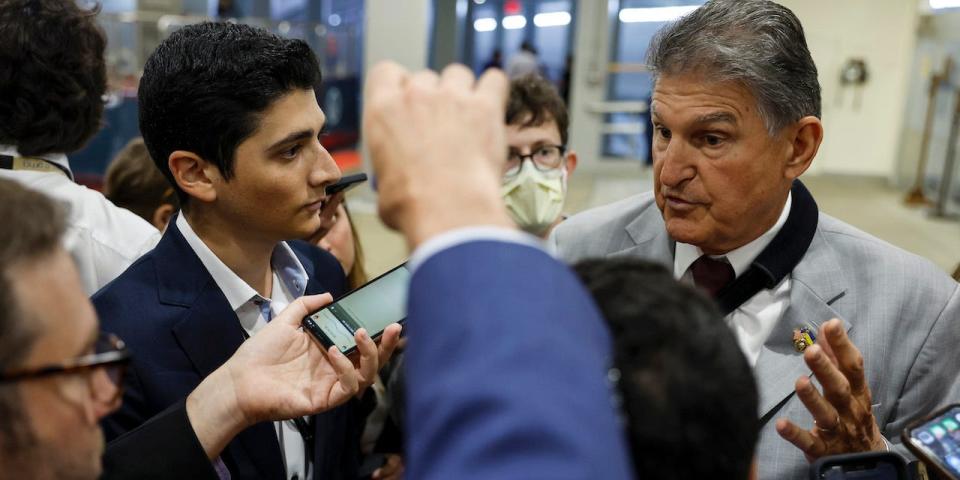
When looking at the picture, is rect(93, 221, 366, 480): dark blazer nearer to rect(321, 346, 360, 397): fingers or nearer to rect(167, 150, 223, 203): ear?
rect(167, 150, 223, 203): ear

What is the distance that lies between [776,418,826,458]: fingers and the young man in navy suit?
29.4 inches

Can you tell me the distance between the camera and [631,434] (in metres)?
0.81

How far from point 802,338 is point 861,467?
49cm

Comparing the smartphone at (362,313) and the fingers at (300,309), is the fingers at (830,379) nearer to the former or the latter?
the smartphone at (362,313)

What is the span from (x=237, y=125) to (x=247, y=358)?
542mm

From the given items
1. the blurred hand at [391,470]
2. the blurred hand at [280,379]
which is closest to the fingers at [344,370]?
the blurred hand at [280,379]

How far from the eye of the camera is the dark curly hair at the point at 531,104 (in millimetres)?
3064

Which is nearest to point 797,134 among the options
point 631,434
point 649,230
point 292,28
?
point 649,230

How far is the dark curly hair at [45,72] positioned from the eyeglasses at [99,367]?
1.59 metres

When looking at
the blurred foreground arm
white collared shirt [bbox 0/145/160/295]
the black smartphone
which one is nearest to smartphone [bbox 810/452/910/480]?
the blurred foreground arm

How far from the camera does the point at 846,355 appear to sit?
4.39ft

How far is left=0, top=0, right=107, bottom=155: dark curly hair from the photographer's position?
7.68 ft

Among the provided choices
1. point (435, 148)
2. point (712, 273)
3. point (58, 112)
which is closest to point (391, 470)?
point (712, 273)

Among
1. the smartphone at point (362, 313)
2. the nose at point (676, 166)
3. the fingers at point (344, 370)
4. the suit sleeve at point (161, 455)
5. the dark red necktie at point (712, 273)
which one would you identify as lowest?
the suit sleeve at point (161, 455)
